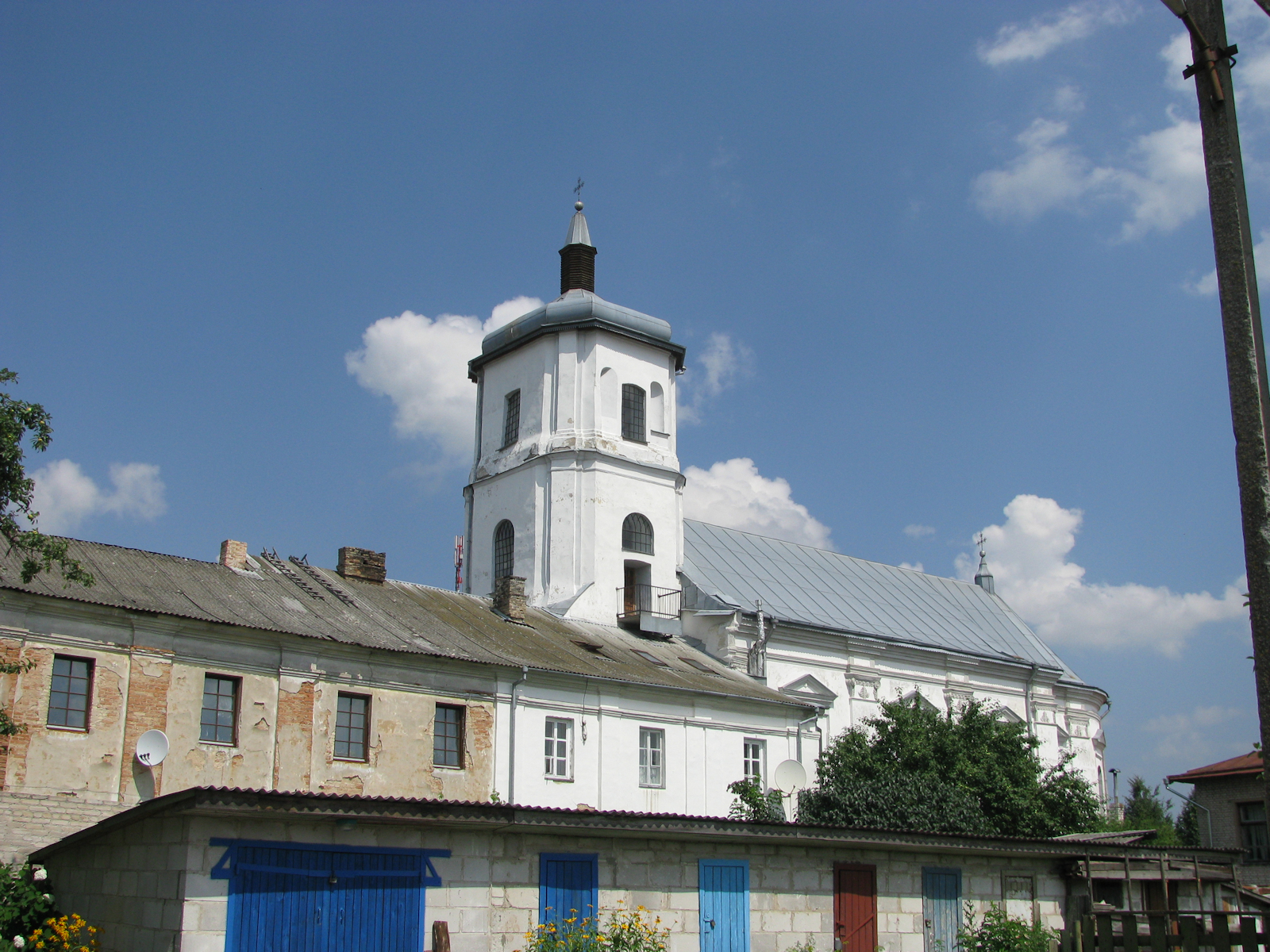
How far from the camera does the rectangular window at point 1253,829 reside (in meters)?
32.0

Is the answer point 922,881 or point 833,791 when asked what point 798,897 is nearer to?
point 922,881

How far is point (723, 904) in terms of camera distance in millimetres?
15500

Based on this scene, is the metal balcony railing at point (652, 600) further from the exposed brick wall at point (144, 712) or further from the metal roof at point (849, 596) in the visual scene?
the exposed brick wall at point (144, 712)

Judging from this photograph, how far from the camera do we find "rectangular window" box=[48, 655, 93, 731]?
18500 millimetres

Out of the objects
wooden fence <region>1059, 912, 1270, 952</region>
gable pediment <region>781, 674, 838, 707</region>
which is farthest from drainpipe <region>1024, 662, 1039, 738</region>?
wooden fence <region>1059, 912, 1270, 952</region>

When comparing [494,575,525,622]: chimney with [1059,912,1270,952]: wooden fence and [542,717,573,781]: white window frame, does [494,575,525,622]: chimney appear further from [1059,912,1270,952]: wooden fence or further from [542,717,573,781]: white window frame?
[1059,912,1270,952]: wooden fence

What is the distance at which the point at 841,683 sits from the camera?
35344mm

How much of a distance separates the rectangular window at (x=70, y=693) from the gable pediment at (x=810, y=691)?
742 inches

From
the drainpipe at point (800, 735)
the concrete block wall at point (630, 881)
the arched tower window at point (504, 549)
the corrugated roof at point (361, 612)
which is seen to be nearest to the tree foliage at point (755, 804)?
the corrugated roof at point (361, 612)

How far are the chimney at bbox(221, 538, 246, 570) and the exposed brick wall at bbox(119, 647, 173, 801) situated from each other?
4552 millimetres

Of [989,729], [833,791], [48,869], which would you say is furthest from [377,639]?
[989,729]

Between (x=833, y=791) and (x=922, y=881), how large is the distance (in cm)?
958

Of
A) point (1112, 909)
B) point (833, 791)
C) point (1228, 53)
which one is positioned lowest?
point (1112, 909)

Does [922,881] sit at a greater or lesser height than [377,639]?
lesser
